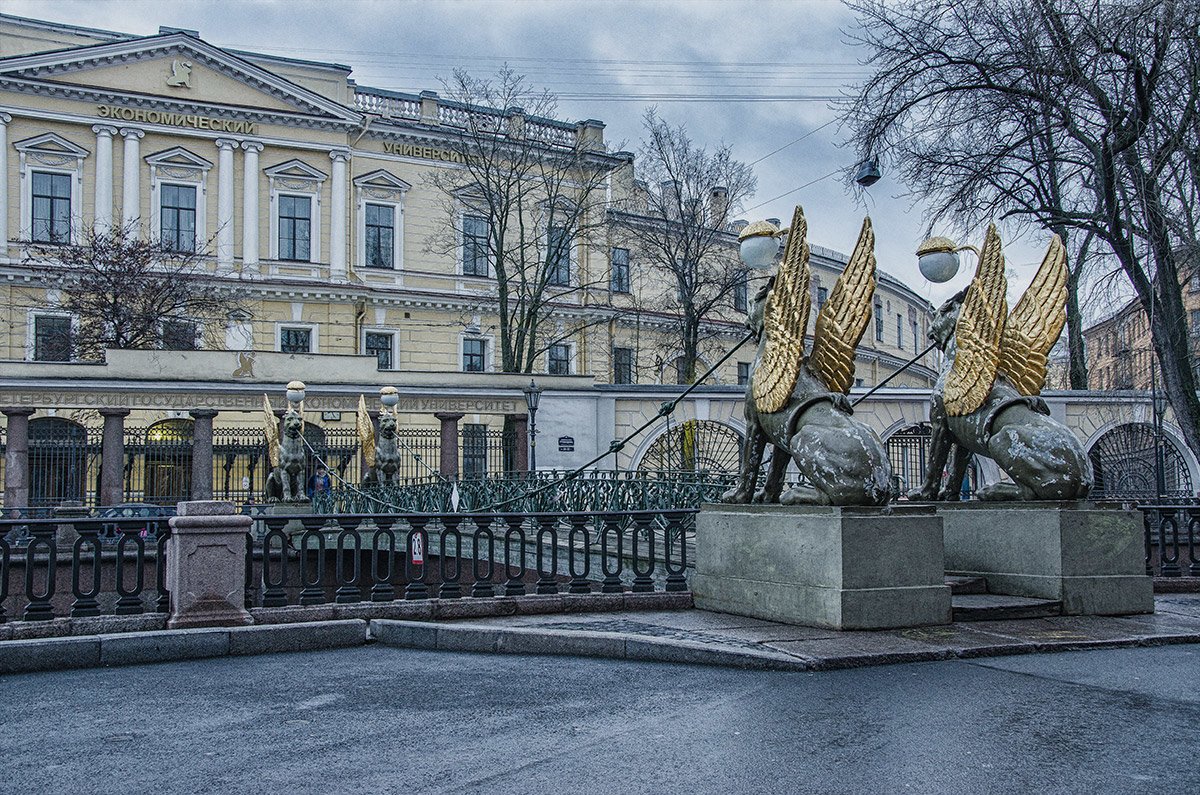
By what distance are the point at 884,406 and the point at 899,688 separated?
26.2m

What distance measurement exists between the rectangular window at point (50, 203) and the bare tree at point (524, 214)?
1346 centimetres

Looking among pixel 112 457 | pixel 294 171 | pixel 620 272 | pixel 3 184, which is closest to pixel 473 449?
pixel 112 457

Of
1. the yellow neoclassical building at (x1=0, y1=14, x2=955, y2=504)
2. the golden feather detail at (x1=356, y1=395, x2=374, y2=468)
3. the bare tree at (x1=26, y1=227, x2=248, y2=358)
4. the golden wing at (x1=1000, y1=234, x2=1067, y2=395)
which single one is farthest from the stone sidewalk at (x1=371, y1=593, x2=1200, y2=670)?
the bare tree at (x1=26, y1=227, x2=248, y2=358)

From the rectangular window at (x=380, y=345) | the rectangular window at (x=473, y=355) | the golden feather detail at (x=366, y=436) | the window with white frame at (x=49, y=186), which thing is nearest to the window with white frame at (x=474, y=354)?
the rectangular window at (x=473, y=355)

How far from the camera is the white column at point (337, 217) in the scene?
39781 millimetres

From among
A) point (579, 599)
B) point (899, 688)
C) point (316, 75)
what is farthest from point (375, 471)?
point (316, 75)

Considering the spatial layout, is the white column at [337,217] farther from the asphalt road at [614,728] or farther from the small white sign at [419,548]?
the asphalt road at [614,728]

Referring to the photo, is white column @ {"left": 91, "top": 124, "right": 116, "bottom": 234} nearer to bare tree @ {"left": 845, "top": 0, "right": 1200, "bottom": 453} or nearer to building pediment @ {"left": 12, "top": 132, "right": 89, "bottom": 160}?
building pediment @ {"left": 12, "top": 132, "right": 89, "bottom": 160}

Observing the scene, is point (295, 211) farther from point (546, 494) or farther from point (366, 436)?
point (546, 494)

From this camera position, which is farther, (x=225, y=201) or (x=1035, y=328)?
(x=225, y=201)

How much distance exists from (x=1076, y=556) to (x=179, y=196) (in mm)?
36581

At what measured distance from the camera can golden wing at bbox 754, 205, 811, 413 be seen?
8.41 metres

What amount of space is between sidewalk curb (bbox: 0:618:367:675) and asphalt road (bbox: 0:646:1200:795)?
28 cm

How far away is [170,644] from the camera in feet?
25.9
